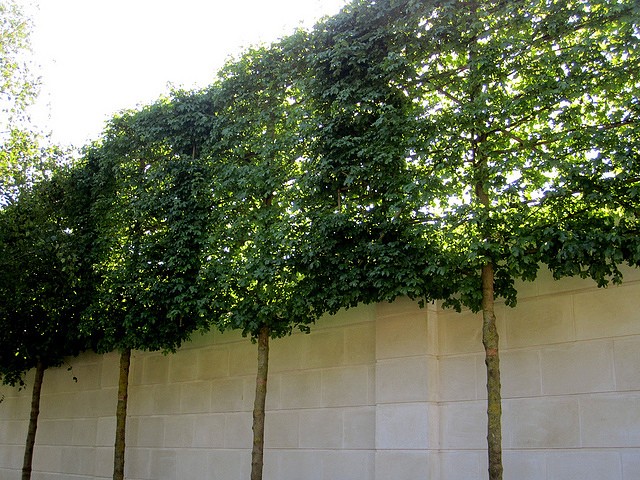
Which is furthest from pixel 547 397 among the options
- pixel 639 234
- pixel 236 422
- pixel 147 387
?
pixel 147 387

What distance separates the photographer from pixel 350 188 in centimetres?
890

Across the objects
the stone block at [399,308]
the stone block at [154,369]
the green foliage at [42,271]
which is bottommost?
the stone block at [154,369]

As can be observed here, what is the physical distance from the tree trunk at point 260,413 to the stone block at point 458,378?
2.26 metres

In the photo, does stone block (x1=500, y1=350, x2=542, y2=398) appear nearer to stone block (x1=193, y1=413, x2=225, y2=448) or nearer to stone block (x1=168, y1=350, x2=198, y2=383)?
stone block (x1=193, y1=413, x2=225, y2=448)

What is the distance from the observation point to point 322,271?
873cm

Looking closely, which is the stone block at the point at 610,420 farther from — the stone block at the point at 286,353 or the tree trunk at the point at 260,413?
the stone block at the point at 286,353

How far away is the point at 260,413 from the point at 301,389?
1.12 metres

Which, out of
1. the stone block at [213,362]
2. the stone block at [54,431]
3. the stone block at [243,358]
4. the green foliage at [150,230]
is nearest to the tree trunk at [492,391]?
the green foliage at [150,230]

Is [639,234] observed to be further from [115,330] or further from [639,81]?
[115,330]

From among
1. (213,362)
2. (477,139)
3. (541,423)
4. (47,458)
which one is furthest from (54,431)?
(477,139)

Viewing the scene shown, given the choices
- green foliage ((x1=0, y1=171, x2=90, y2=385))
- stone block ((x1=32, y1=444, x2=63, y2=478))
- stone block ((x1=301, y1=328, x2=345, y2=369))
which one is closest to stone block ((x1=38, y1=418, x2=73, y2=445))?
stone block ((x1=32, y1=444, x2=63, y2=478))

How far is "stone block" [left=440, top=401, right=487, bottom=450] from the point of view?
27.2ft

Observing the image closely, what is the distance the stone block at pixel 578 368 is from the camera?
7.59 m

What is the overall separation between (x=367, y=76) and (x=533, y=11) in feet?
6.71
